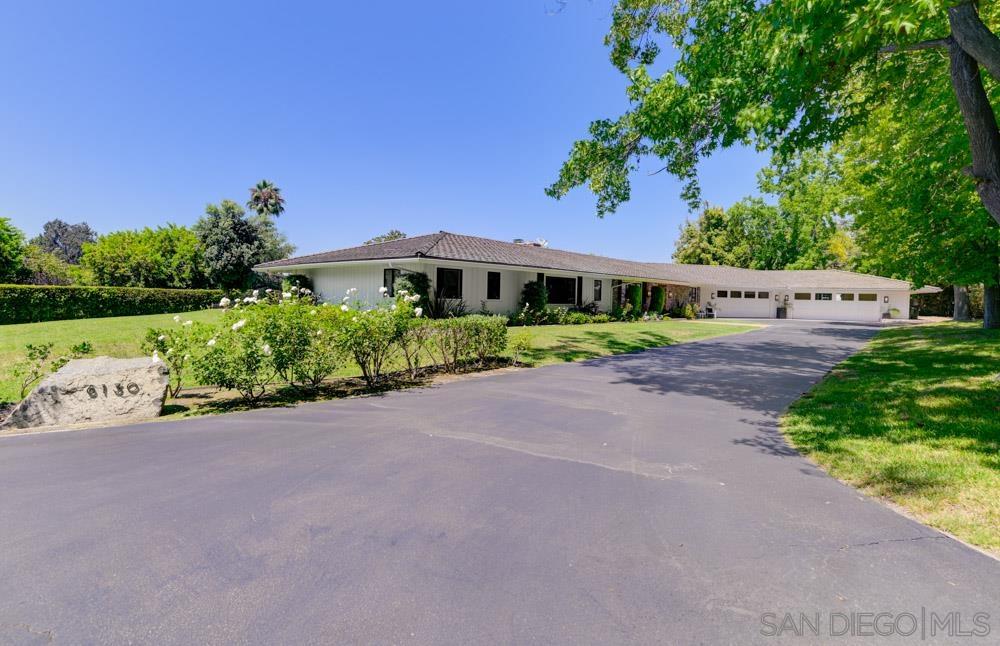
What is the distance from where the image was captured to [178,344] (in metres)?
7.67

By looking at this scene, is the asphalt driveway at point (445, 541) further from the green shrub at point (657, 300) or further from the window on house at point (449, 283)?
the green shrub at point (657, 300)

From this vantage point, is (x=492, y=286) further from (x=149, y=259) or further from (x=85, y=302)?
(x=149, y=259)

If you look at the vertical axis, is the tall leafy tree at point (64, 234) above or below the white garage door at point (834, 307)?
above

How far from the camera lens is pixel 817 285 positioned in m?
37.2

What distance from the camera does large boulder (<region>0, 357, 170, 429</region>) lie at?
6305mm

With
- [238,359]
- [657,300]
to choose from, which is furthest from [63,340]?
[657,300]

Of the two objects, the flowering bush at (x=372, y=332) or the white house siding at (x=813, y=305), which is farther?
the white house siding at (x=813, y=305)

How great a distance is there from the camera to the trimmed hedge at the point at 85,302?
69.3 ft

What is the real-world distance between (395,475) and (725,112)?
7.15 m

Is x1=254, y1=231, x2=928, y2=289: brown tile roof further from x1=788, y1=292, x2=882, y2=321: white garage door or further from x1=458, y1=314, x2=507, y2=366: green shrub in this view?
x1=458, y1=314, x2=507, y2=366: green shrub

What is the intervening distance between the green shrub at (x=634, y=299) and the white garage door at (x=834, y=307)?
19.0 metres

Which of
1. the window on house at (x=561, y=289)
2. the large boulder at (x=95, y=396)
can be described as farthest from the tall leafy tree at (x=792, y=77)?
the window on house at (x=561, y=289)

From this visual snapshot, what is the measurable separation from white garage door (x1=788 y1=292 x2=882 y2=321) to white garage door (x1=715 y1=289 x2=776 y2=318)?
1.75 metres

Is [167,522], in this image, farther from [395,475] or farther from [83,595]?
[395,475]
